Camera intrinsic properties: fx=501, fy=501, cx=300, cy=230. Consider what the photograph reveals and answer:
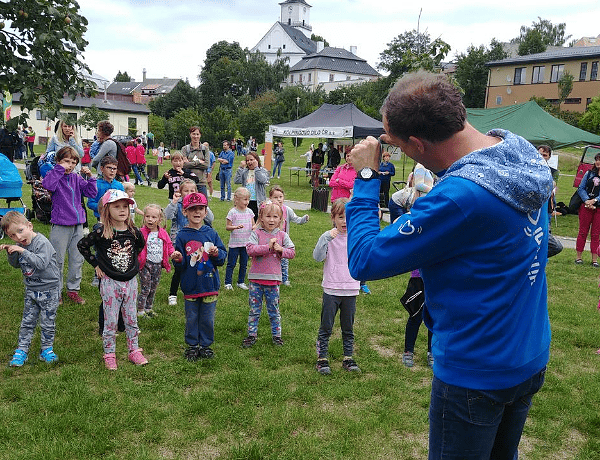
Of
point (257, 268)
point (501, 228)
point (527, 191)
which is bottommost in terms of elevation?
point (257, 268)

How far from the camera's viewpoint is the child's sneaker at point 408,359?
5.38m

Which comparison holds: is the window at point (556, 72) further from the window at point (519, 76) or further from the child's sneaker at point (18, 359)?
the child's sneaker at point (18, 359)

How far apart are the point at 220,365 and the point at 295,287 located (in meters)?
2.95

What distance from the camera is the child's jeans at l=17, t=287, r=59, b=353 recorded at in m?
4.96

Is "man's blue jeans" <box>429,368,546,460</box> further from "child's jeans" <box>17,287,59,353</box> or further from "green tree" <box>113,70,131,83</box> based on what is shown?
"green tree" <box>113,70,131,83</box>

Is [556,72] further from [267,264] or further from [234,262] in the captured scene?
[267,264]

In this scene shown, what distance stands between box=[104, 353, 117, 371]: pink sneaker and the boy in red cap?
0.71 m

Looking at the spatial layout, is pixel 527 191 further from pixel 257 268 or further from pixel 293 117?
pixel 293 117

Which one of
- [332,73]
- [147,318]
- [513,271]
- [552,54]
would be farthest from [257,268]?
[332,73]

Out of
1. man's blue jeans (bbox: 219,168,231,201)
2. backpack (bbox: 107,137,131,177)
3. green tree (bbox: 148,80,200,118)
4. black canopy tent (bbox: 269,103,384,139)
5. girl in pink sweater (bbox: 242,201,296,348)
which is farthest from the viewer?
green tree (bbox: 148,80,200,118)

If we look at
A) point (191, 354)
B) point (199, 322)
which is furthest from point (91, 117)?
point (191, 354)

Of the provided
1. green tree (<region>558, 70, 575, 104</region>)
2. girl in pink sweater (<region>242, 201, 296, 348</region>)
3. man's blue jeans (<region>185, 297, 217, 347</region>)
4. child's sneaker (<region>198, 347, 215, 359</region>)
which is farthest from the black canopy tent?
green tree (<region>558, 70, 575, 104</region>)

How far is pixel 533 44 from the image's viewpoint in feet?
227

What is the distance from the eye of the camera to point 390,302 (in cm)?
746
